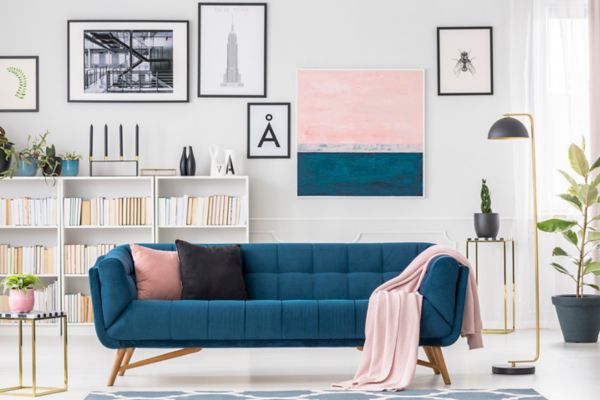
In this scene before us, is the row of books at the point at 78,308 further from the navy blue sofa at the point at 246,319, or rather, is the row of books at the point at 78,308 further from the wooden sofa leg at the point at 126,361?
the navy blue sofa at the point at 246,319

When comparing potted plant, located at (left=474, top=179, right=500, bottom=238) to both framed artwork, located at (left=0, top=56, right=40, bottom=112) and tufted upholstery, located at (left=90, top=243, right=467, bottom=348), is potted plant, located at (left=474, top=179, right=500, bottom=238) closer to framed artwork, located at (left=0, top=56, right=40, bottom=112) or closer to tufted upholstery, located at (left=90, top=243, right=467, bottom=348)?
tufted upholstery, located at (left=90, top=243, right=467, bottom=348)

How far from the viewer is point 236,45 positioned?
25.7 feet

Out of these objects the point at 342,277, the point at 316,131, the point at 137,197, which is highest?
the point at 316,131

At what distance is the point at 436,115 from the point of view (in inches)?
311

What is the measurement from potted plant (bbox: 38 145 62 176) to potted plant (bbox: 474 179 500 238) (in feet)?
10.8

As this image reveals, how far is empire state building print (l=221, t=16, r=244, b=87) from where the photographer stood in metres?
7.85

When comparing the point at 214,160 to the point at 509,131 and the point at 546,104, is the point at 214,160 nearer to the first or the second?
the point at 546,104

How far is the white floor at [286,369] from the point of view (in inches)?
206

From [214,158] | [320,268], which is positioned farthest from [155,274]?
[214,158]

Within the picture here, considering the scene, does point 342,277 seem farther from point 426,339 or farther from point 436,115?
point 436,115

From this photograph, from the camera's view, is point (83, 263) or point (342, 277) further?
point (83, 263)

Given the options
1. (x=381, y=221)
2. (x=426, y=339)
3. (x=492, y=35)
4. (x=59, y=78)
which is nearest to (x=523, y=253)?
(x=381, y=221)

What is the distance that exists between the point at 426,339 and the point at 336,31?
11.2 ft

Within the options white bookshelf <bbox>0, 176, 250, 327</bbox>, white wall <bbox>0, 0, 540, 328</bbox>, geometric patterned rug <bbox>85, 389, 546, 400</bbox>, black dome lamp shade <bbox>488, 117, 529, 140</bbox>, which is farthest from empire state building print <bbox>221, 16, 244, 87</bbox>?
geometric patterned rug <bbox>85, 389, 546, 400</bbox>
